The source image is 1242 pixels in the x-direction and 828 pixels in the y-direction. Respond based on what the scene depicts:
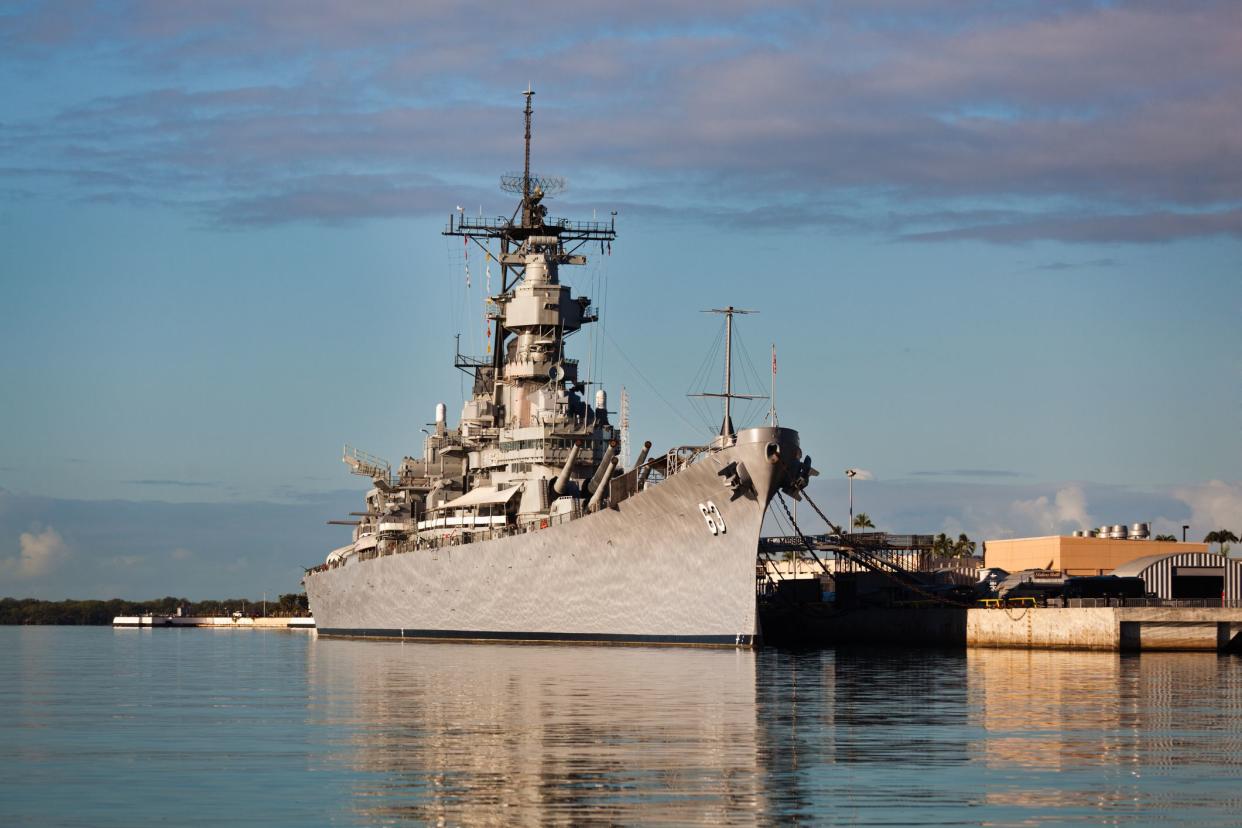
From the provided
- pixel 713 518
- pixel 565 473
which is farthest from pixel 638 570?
pixel 565 473

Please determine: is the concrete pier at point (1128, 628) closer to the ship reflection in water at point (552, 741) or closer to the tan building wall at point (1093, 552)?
→ the ship reflection in water at point (552, 741)

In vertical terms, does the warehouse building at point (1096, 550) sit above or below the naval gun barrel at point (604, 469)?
below

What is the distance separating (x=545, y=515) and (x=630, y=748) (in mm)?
36894

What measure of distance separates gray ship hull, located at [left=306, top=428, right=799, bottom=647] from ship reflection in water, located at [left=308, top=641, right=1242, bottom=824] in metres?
9.37

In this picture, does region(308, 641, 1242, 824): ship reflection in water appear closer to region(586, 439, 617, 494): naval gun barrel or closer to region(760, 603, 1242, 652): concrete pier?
region(760, 603, 1242, 652): concrete pier

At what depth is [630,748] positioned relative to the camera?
2148 centimetres

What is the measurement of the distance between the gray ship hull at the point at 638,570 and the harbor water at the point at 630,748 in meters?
9.84

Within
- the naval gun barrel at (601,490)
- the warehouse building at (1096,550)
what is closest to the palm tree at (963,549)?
the warehouse building at (1096,550)

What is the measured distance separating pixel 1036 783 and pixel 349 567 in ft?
193

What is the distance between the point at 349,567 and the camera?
74438mm

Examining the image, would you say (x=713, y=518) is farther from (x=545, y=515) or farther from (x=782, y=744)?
(x=782, y=744)

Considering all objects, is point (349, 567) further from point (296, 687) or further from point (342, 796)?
point (342, 796)

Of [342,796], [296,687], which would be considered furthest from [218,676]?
[342,796]

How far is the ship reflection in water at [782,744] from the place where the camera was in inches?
659
